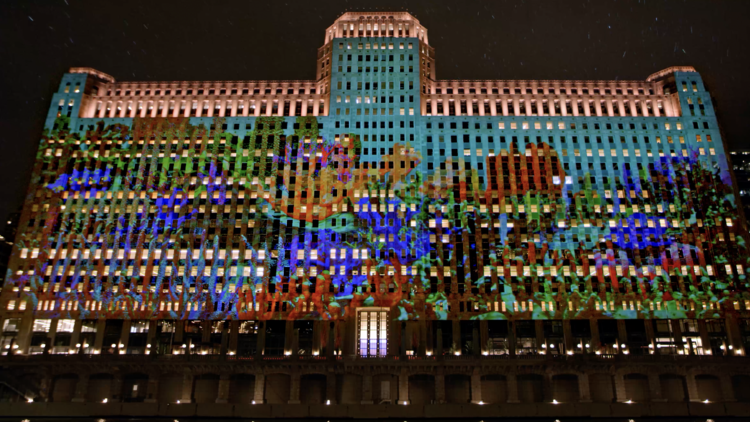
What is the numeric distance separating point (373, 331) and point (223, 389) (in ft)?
83.8

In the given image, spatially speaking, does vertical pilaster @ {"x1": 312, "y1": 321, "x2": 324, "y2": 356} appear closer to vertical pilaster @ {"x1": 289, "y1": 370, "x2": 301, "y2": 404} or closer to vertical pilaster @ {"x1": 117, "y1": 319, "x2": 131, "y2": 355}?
vertical pilaster @ {"x1": 289, "y1": 370, "x2": 301, "y2": 404}

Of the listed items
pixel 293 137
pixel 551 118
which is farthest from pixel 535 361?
pixel 293 137

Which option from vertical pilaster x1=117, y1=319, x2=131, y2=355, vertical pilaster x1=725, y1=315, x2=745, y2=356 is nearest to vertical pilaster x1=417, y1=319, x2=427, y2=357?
vertical pilaster x1=117, y1=319, x2=131, y2=355

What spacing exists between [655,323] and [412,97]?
2283 inches

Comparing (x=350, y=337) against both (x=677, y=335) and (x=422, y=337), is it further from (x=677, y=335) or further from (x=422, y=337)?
(x=677, y=335)

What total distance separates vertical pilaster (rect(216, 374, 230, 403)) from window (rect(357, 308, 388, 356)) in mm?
22254

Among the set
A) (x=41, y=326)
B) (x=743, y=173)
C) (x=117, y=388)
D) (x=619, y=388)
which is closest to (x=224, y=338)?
(x=117, y=388)

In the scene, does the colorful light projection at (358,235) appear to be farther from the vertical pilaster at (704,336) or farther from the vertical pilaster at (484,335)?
the vertical pilaster at (484,335)

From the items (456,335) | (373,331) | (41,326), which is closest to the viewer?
(373,331)

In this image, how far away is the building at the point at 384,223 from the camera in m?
93.2

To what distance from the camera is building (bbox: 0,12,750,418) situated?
9319 centimetres

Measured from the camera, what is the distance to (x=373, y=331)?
301 feet

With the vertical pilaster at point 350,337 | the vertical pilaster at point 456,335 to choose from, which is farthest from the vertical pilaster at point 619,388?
the vertical pilaster at point 350,337

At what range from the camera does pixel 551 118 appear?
106562 mm
